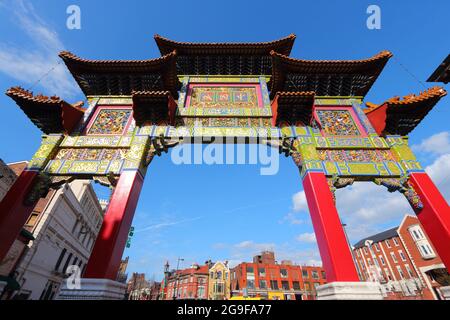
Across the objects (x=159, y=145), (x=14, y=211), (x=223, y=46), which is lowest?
(x=14, y=211)

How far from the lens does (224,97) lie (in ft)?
33.6

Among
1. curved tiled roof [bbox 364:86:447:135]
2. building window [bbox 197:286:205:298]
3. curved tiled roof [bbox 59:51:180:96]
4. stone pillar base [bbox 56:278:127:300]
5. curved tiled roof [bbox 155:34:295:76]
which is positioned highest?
curved tiled roof [bbox 155:34:295:76]

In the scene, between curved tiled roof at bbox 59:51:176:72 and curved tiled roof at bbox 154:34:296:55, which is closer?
curved tiled roof at bbox 59:51:176:72

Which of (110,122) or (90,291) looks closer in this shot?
(90,291)

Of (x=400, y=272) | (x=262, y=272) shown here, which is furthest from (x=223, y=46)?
(x=262, y=272)

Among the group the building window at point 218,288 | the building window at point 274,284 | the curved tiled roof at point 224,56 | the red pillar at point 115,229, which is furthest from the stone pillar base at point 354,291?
the building window at point 218,288

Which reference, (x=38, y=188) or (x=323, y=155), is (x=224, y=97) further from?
(x=38, y=188)

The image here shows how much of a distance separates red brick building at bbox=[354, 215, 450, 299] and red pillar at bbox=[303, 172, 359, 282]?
→ 24687 millimetres

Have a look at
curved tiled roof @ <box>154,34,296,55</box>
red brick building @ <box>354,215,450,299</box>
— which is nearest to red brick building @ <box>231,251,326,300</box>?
red brick building @ <box>354,215,450,299</box>

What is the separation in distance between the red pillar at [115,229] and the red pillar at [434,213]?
926 centimetres

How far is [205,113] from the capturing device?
928cm

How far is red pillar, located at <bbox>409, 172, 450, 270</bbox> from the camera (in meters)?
6.12

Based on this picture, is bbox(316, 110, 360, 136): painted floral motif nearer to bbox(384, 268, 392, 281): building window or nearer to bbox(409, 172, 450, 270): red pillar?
bbox(409, 172, 450, 270): red pillar

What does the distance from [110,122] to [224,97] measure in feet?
17.1
